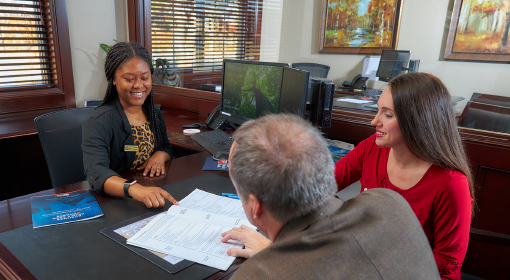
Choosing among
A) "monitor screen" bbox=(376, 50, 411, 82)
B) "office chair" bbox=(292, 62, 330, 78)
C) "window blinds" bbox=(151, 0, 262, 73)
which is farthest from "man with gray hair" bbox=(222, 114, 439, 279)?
"window blinds" bbox=(151, 0, 262, 73)

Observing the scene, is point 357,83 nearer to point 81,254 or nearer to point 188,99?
point 188,99

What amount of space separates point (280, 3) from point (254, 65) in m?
0.84

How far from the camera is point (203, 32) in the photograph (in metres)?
3.13

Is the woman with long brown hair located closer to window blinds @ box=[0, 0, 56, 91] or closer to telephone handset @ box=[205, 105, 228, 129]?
telephone handset @ box=[205, 105, 228, 129]

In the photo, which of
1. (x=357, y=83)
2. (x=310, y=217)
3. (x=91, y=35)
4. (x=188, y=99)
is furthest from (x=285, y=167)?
(x=91, y=35)

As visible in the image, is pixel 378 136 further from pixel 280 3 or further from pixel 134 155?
pixel 280 3

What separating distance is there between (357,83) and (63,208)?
71.6 inches

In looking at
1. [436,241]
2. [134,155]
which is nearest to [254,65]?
[134,155]

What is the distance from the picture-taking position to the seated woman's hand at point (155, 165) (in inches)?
59.1

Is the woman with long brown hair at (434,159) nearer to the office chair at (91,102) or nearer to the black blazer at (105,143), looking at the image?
the black blazer at (105,143)

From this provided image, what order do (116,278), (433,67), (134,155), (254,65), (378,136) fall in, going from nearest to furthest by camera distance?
1. (116,278)
2. (378,136)
3. (134,155)
4. (433,67)
5. (254,65)

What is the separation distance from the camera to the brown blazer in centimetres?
54

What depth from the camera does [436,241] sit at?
3.58ft

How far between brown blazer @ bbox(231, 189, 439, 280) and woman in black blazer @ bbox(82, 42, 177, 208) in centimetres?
99
